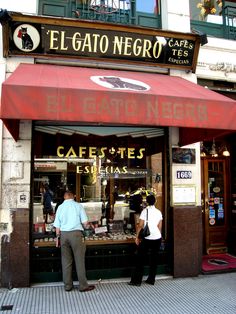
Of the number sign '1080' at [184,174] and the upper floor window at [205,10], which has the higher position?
the upper floor window at [205,10]

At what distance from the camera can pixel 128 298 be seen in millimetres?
5836

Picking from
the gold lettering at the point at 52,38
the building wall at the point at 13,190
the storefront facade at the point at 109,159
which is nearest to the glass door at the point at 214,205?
the storefront facade at the point at 109,159

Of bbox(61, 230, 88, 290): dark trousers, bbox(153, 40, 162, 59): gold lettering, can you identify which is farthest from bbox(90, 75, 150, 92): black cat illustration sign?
bbox(61, 230, 88, 290): dark trousers

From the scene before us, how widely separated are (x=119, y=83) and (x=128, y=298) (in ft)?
11.4

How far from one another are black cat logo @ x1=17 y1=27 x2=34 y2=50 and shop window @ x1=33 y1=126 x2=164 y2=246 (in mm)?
1480

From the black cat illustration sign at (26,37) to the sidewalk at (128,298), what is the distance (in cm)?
426

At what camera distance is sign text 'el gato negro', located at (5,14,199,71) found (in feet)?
21.3

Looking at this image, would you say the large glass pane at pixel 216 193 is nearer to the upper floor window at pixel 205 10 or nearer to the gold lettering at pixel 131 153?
the gold lettering at pixel 131 153

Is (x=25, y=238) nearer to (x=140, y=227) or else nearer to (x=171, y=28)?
(x=140, y=227)

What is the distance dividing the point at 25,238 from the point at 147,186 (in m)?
2.63

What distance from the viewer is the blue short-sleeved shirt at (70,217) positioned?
6059mm

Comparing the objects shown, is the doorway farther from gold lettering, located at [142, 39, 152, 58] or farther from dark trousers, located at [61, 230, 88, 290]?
dark trousers, located at [61, 230, 88, 290]

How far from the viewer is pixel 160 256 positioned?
711cm

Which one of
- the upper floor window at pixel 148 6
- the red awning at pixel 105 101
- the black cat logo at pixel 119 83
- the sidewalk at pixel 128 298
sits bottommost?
the sidewalk at pixel 128 298
